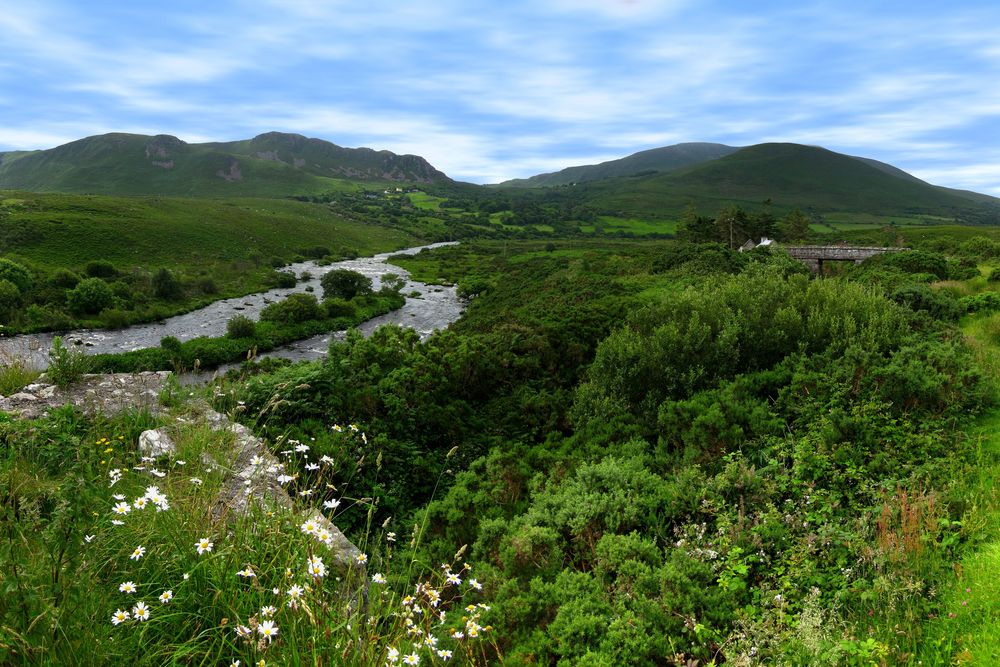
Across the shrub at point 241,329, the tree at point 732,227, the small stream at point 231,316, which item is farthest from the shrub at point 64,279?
the tree at point 732,227

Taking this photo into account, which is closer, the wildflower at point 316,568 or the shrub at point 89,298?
the wildflower at point 316,568

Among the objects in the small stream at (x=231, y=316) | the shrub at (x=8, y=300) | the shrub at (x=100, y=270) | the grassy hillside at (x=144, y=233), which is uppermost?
the grassy hillside at (x=144, y=233)

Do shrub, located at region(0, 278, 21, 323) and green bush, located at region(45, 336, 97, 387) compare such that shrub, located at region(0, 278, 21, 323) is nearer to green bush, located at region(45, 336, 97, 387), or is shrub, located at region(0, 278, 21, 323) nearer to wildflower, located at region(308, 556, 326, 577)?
green bush, located at region(45, 336, 97, 387)

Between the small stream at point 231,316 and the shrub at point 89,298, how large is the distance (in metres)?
4.18

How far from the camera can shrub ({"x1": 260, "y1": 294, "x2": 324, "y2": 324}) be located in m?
42.8

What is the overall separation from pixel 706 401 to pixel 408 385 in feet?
23.1

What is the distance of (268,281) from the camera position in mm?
62188

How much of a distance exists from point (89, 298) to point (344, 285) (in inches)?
859

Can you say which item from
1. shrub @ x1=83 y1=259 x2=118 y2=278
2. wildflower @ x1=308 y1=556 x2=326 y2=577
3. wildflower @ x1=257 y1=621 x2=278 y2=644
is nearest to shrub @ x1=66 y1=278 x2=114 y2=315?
shrub @ x1=83 y1=259 x2=118 y2=278

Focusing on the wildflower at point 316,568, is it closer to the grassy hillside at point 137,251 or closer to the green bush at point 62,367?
the green bush at point 62,367

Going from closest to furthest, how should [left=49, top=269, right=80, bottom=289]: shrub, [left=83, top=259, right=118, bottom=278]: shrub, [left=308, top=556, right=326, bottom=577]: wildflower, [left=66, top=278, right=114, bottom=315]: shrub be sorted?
1. [left=308, top=556, right=326, bottom=577]: wildflower
2. [left=66, top=278, right=114, bottom=315]: shrub
3. [left=49, top=269, right=80, bottom=289]: shrub
4. [left=83, top=259, right=118, bottom=278]: shrub

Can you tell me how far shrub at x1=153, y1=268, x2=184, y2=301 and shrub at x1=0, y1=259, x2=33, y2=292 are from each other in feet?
30.8

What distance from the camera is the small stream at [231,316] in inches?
1356

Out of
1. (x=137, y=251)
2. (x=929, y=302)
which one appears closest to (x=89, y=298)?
(x=137, y=251)
